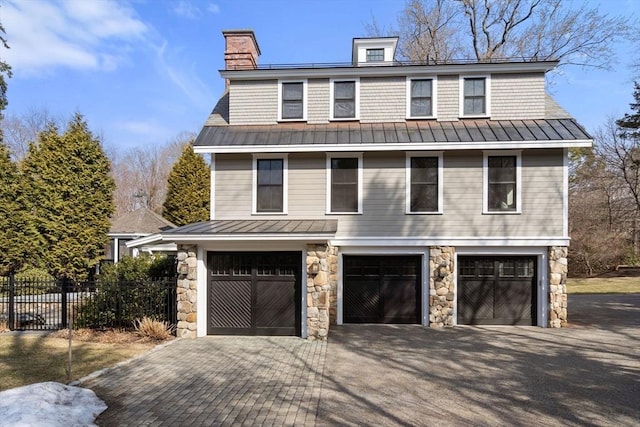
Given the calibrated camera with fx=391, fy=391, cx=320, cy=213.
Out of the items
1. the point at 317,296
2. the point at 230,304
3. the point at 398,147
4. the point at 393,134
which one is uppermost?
the point at 393,134

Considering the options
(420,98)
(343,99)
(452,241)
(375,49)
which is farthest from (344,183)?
(375,49)

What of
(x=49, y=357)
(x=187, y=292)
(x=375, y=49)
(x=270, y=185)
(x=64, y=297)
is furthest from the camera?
(x=375, y=49)

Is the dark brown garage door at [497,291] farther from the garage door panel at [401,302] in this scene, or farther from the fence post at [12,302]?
the fence post at [12,302]

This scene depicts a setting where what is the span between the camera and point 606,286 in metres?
22.1

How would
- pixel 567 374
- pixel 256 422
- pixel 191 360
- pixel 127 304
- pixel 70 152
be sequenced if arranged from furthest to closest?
1. pixel 70 152
2. pixel 127 304
3. pixel 191 360
4. pixel 567 374
5. pixel 256 422

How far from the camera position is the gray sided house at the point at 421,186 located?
11344 millimetres

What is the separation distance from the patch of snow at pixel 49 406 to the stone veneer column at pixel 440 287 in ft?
28.5

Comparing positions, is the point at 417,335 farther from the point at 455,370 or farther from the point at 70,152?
the point at 70,152

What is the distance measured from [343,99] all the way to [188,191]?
14.8 metres

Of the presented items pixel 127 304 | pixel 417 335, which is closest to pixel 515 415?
pixel 417 335

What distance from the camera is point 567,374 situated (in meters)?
7.13

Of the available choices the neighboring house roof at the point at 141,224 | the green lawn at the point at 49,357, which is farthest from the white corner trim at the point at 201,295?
the neighboring house roof at the point at 141,224

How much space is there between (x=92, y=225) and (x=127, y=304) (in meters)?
10.1

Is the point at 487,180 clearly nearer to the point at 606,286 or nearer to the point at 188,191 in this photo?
the point at 606,286
